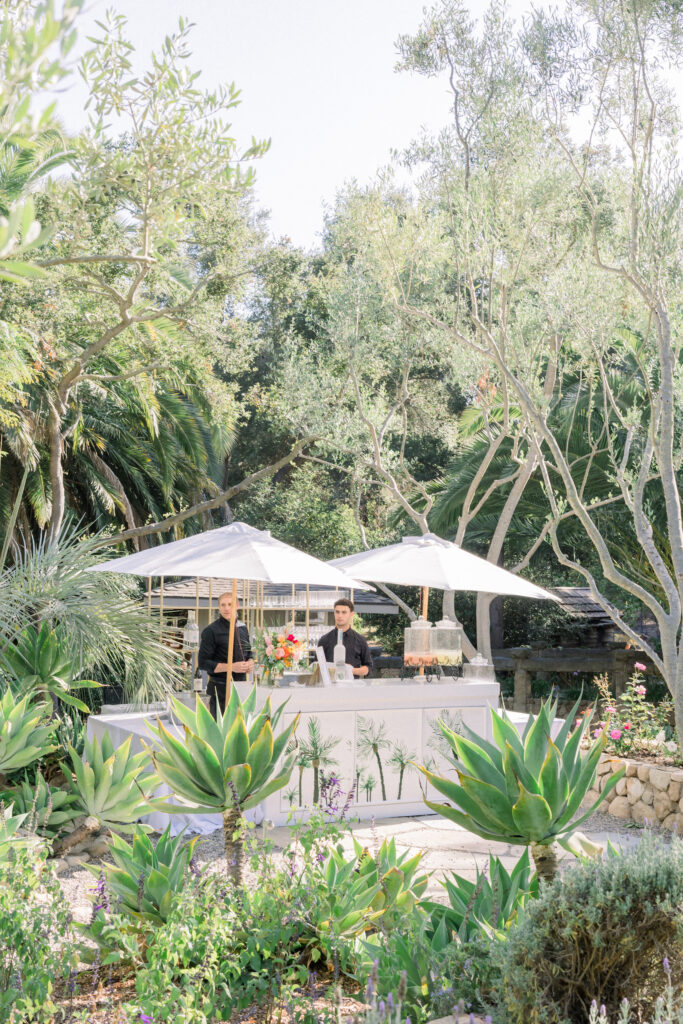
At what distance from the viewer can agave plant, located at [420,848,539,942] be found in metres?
3.37

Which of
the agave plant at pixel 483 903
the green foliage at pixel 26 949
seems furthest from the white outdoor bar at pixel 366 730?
the green foliage at pixel 26 949

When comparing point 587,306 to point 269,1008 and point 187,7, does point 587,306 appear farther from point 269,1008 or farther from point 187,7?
point 269,1008

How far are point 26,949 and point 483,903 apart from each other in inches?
65.0

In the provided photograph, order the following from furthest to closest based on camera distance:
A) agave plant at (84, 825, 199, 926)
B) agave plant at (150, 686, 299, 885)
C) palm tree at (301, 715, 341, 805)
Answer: palm tree at (301, 715, 341, 805), agave plant at (150, 686, 299, 885), agave plant at (84, 825, 199, 926)

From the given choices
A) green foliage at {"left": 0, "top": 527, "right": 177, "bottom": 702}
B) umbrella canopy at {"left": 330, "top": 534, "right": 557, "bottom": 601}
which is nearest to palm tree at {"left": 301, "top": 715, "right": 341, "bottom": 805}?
green foliage at {"left": 0, "top": 527, "right": 177, "bottom": 702}

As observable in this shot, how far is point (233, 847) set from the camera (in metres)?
3.93

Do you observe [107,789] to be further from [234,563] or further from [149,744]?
[234,563]

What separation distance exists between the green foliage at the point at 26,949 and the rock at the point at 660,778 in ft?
Answer: 18.4

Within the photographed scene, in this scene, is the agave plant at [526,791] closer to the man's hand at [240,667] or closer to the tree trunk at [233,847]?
the tree trunk at [233,847]

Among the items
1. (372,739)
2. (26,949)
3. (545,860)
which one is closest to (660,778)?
(372,739)

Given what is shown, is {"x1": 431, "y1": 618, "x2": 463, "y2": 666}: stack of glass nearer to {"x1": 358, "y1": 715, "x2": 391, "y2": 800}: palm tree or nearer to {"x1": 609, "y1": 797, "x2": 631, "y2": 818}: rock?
{"x1": 358, "y1": 715, "x2": 391, "y2": 800}: palm tree

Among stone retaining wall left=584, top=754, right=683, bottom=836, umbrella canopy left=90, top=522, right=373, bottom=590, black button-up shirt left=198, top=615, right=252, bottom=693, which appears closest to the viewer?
stone retaining wall left=584, top=754, right=683, bottom=836

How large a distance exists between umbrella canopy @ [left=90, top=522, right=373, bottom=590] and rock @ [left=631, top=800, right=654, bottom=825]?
3071mm

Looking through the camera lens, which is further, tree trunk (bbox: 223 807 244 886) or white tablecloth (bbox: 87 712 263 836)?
white tablecloth (bbox: 87 712 263 836)
